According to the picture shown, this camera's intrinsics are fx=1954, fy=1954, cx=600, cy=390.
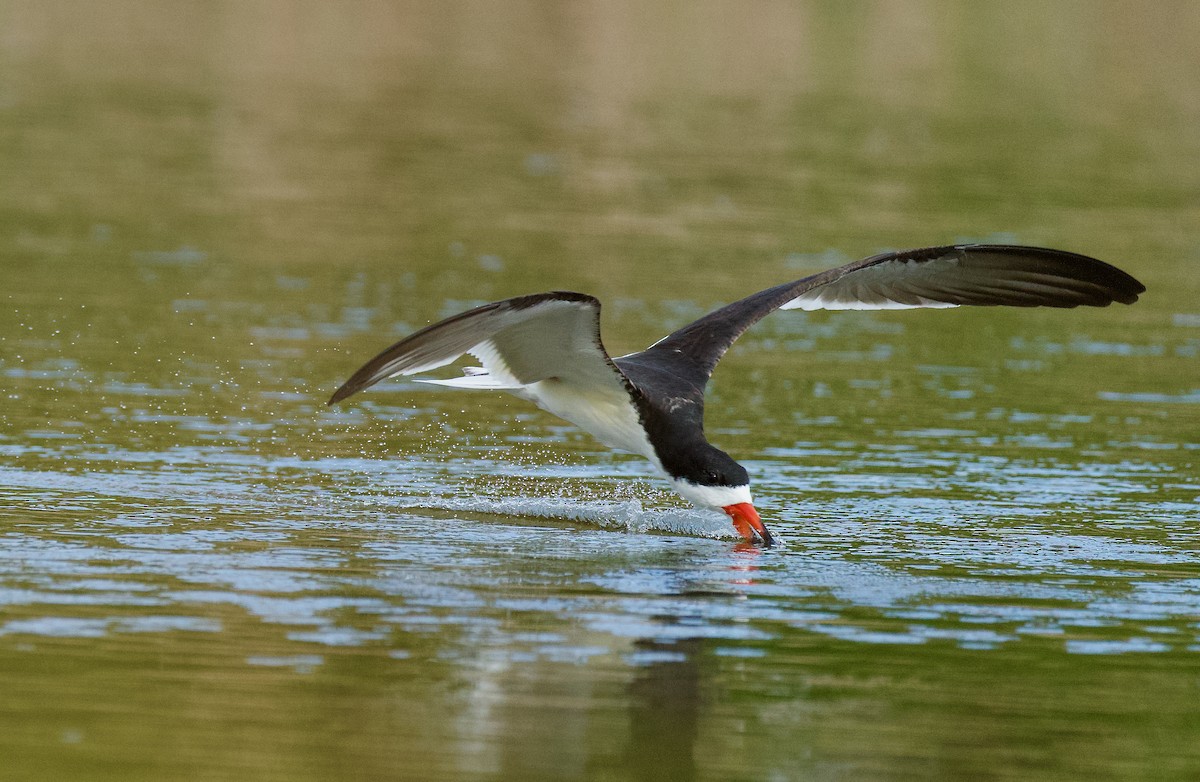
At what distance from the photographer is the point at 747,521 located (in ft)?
34.6

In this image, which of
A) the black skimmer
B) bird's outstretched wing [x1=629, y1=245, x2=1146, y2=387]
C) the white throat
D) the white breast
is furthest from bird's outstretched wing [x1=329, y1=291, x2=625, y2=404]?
bird's outstretched wing [x1=629, y1=245, x2=1146, y2=387]

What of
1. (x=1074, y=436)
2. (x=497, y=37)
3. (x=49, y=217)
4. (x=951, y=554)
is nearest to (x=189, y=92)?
(x=49, y=217)

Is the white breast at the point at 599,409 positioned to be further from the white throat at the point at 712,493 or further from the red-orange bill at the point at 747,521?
the red-orange bill at the point at 747,521

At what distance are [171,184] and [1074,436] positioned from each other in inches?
509

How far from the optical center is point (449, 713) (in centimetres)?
738

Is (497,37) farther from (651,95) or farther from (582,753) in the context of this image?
(582,753)

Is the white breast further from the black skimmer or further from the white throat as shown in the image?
the white throat

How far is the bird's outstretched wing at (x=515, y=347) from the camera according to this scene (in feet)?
29.6

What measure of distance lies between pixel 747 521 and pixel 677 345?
6.54 ft

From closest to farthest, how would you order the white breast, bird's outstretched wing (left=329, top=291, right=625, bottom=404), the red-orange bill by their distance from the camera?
bird's outstretched wing (left=329, top=291, right=625, bottom=404), the red-orange bill, the white breast

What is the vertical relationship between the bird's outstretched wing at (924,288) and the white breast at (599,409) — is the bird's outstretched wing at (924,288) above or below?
above

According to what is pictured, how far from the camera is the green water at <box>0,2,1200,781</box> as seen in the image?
7422 mm

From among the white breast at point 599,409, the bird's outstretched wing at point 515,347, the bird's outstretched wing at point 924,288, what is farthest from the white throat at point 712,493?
the bird's outstretched wing at point 924,288

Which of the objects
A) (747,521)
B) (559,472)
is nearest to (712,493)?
(747,521)
